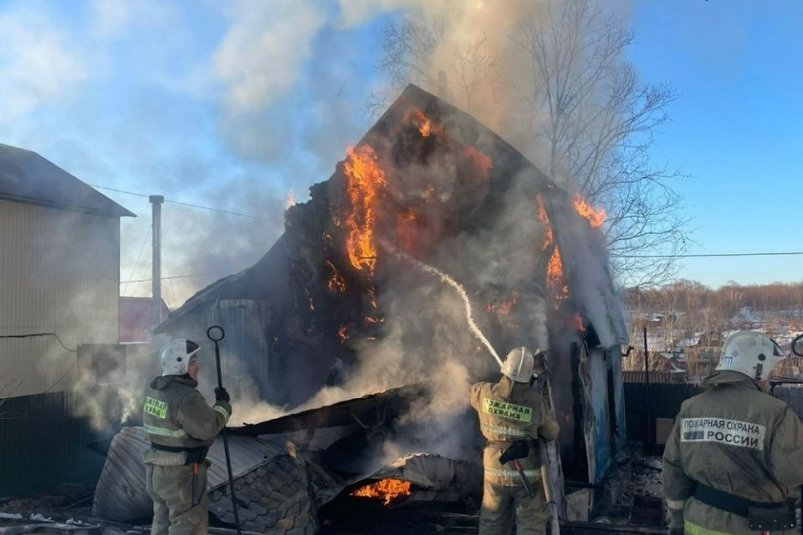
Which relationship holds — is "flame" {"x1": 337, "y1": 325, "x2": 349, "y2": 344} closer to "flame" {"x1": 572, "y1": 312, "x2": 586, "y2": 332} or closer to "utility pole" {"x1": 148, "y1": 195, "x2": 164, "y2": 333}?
"flame" {"x1": 572, "y1": 312, "x2": 586, "y2": 332}

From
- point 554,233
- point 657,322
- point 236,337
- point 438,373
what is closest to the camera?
point 554,233

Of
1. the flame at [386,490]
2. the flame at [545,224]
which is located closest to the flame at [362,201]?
the flame at [545,224]

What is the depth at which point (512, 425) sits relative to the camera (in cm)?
547

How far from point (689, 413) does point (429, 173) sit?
256 inches

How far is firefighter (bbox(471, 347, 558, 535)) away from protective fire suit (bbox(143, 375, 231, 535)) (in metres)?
2.34

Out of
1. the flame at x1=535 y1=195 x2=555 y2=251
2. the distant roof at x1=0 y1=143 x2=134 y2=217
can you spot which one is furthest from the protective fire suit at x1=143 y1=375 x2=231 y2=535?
the distant roof at x1=0 y1=143 x2=134 y2=217

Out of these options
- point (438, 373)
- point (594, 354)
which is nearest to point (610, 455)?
point (594, 354)

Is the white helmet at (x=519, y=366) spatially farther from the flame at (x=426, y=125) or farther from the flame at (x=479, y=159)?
the flame at (x=426, y=125)

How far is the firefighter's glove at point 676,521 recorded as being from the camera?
149 inches

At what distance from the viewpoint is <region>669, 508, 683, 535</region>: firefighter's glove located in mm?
3790

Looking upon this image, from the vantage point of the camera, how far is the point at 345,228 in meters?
10.1

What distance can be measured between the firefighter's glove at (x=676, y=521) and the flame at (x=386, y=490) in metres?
3.41

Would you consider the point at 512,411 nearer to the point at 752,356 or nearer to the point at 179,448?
the point at 752,356

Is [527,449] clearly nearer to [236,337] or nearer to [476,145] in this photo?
[476,145]
